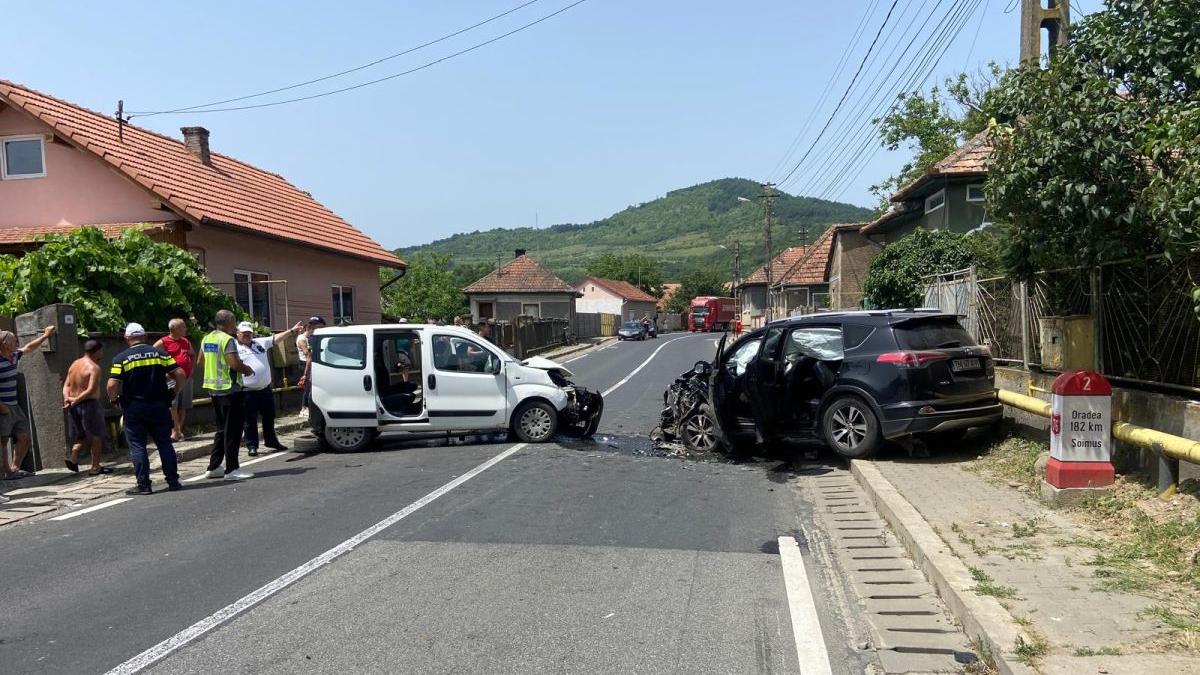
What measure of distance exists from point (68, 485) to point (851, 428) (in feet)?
28.6

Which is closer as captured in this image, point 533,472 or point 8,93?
point 533,472

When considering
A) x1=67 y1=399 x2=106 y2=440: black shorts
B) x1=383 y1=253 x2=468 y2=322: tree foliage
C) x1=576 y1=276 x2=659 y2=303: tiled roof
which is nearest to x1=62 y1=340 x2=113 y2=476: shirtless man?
x1=67 y1=399 x2=106 y2=440: black shorts

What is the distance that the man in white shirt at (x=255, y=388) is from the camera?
1158cm

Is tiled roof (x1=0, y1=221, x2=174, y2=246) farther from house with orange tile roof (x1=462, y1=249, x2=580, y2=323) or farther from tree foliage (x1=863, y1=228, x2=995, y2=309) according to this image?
house with orange tile roof (x1=462, y1=249, x2=580, y2=323)

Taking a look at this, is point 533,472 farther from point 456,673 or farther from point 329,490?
point 456,673

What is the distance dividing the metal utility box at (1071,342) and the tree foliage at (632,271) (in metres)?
123

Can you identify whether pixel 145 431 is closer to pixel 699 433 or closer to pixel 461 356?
pixel 461 356

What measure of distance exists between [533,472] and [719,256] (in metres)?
150

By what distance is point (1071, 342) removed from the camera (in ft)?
31.0

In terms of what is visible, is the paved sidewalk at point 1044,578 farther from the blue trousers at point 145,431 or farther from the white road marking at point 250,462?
the white road marking at point 250,462

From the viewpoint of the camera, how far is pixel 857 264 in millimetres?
41781

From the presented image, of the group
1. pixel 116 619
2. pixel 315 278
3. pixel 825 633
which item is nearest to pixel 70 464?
pixel 116 619

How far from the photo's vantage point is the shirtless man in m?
10.4

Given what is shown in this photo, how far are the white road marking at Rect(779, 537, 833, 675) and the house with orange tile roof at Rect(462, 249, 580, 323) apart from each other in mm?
54753
